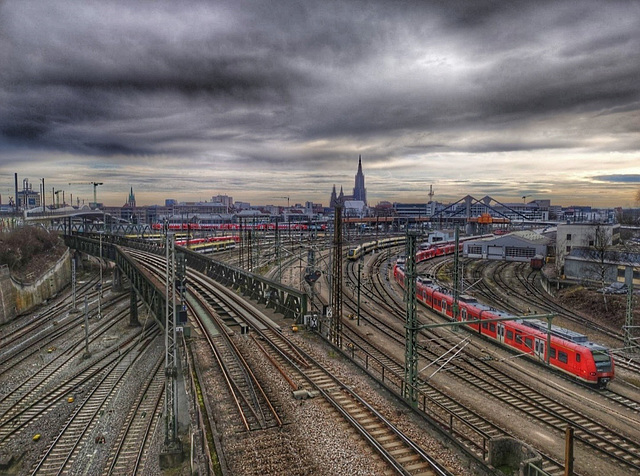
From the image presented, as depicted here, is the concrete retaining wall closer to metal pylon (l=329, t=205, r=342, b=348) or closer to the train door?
metal pylon (l=329, t=205, r=342, b=348)

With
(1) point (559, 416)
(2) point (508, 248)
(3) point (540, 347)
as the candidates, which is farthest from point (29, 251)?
(2) point (508, 248)

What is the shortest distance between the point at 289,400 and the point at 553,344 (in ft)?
50.1

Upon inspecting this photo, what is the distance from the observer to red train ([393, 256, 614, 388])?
67.9ft

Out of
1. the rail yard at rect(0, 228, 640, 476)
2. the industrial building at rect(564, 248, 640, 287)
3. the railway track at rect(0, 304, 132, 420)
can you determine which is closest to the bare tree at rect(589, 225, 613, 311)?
the industrial building at rect(564, 248, 640, 287)

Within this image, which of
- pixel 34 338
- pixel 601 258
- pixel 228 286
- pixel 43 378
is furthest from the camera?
pixel 601 258

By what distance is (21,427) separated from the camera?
19.9 metres

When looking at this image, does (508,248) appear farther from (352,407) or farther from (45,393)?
(45,393)

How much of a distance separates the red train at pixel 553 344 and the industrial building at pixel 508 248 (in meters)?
40.5

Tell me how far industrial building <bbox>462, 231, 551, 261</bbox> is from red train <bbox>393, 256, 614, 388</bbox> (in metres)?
40.5

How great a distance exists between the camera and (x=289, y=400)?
16.2 meters

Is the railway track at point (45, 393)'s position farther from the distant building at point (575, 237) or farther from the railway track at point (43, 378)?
the distant building at point (575, 237)

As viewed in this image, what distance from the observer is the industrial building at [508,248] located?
217 ft

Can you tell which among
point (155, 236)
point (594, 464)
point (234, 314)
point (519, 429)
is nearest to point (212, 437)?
point (519, 429)

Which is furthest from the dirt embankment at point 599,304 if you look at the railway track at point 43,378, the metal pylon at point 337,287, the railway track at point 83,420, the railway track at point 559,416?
the railway track at point 43,378
